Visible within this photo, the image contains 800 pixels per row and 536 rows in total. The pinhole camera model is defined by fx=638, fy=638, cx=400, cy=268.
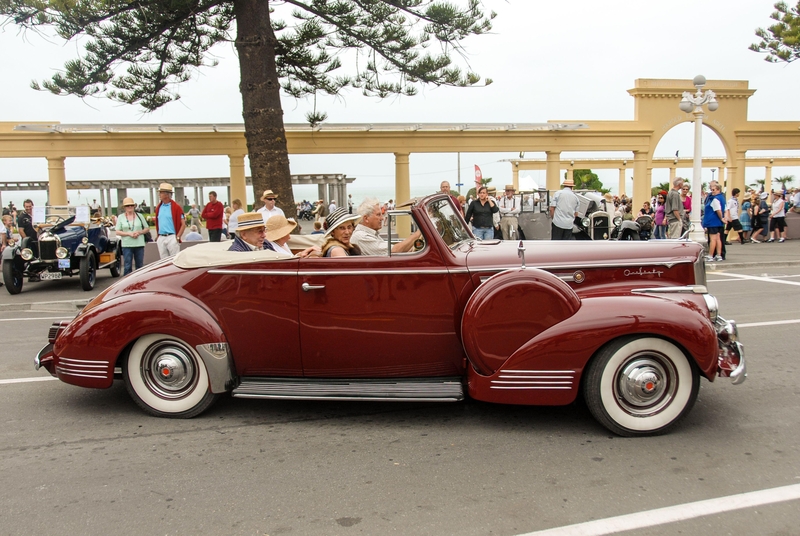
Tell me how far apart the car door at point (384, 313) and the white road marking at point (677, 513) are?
63.8 inches

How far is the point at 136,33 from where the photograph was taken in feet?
42.5

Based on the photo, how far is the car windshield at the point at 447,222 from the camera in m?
4.67

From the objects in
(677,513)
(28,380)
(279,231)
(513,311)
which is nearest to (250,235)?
(279,231)

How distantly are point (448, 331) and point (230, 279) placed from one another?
1.56 m

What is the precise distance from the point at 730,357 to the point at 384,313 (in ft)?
7.38

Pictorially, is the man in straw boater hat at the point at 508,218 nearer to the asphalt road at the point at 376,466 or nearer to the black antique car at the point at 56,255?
the black antique car at the point at 56,255

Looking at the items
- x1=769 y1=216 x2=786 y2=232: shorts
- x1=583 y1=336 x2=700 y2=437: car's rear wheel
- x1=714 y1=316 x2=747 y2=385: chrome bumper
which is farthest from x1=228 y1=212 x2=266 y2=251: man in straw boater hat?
x1=769 y1=216 x2=786 y2=232: shorts

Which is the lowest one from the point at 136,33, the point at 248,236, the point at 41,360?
the point at 41,360

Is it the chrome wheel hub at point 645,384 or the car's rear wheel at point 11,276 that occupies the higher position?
the car's rear wheel at point 11,276

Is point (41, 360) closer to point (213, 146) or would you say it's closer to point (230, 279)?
point (230, 279)

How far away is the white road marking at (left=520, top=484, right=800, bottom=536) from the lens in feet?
9.44

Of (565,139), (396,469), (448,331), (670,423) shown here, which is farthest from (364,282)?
(565,139)

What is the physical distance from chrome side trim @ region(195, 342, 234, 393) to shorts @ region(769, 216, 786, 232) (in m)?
18.4

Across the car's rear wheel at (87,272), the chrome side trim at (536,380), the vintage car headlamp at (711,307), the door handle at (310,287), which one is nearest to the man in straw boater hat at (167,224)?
the car's rear wheel at (87,272)
